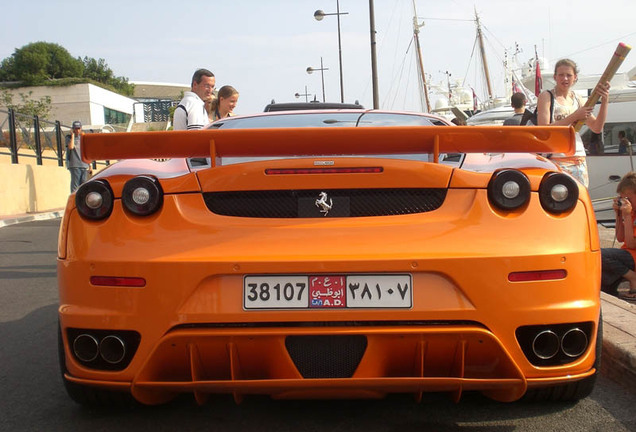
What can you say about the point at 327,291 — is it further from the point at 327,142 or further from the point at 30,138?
the point at 30,138

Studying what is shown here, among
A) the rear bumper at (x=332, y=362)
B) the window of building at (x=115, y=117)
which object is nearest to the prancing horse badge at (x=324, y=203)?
the rear bumper at (x=332, y=362)

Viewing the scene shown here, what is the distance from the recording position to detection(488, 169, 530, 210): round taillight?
273 centimetres

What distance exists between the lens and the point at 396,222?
2.71 meters

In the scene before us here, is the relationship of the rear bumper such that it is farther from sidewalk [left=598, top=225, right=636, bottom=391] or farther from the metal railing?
Answer: the metal railing

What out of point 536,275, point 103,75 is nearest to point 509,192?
point 536,275

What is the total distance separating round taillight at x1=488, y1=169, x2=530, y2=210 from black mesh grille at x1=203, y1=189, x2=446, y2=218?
0.18 m

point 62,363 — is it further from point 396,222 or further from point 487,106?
point 487,106

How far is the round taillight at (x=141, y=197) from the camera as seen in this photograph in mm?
2770

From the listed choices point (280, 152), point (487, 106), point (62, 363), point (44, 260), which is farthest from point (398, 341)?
point (487, 106)

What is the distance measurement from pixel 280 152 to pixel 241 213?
28 cm

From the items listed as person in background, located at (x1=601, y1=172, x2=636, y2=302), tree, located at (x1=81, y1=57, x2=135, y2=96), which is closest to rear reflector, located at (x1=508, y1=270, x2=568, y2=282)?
person in background, located at (x1=601, y1=172, x2=636, y2=302)

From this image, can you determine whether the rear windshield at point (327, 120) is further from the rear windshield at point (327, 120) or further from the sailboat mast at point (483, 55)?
the sailboat mast at point (483, 55)

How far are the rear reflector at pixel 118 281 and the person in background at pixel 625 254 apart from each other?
4366 millimetres

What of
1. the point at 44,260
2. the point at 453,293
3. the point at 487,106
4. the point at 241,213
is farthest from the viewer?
the point at 487,106
